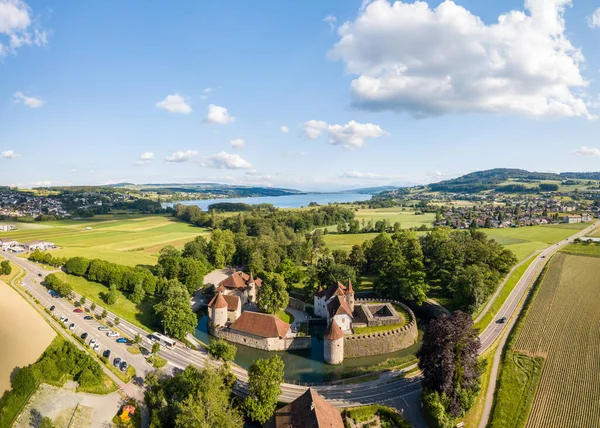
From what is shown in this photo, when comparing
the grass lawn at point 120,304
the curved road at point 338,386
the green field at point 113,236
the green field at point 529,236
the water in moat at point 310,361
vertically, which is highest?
the green field at point 113,236

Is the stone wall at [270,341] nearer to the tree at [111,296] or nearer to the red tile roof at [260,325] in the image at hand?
the red tile roof at [260,325]

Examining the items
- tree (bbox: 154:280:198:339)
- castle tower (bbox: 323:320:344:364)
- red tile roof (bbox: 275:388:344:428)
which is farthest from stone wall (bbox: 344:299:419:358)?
tree (bbox: 154:280:198:339)

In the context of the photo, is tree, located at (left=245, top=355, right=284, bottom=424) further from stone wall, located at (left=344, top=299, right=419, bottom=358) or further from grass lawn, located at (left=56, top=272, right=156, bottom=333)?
grass lawn, located at (left=56, top=272, right=156, bottom=333)

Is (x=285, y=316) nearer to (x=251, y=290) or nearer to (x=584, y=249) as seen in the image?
(x=251, y=290)

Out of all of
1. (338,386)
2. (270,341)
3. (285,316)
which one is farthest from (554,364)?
Result: (285,316)

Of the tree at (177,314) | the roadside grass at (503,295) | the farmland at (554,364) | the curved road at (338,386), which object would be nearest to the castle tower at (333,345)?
the curved road at (338,386)

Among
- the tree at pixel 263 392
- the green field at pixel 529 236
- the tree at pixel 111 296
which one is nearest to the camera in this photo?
the tree at pixel 263 392
